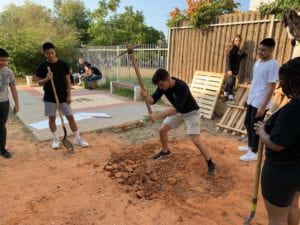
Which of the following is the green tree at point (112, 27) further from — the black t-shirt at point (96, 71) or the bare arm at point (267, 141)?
the bare arm at point (267, 141)

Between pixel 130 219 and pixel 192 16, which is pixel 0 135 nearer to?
pixel 130 219

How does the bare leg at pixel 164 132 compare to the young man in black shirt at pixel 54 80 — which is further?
the young man in black shirt at pixel 54 80

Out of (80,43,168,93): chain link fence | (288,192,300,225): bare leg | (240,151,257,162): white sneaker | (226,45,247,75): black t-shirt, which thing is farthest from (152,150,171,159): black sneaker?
(80,43,168,93): chain link fence

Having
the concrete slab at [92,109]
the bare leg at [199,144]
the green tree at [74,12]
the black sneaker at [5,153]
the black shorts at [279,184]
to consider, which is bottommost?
the concrete slab at [92,109]

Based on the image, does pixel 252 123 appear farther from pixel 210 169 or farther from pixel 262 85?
pixel 210 169

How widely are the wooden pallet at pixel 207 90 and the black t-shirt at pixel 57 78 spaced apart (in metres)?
3.96

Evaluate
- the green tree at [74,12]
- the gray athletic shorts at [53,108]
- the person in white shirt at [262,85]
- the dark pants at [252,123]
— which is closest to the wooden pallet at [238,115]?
the dark pants at [252,123]

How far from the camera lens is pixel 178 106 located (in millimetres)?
3945

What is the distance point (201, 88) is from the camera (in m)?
7.83

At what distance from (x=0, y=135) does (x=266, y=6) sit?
6.30 meters

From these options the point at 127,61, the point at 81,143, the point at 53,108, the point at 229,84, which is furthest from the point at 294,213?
the point at 127,61

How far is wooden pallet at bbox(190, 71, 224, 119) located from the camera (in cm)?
734

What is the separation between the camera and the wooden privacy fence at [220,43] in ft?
20.5

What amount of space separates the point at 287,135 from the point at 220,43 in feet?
20.6
